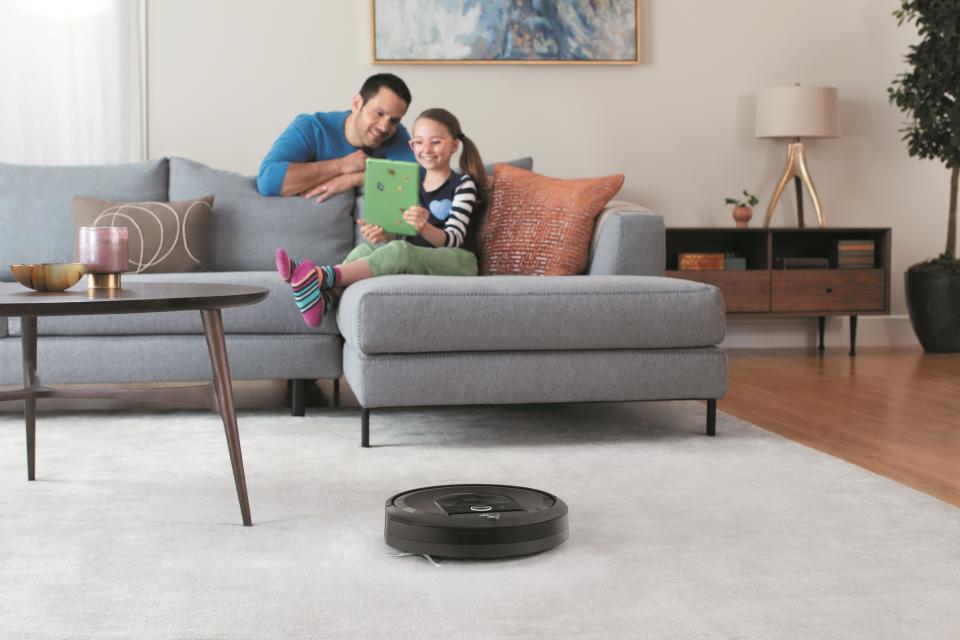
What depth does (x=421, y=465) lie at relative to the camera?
95.7 inches

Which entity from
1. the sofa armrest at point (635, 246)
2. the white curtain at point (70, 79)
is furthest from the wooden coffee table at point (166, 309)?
the white curtain at point (70, 79)

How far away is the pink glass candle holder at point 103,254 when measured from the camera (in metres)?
1.95

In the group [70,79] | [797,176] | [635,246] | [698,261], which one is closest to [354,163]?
[635,246]

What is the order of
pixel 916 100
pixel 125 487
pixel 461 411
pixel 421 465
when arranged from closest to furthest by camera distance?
pixel 125 487 → pixel 421 465 → pixel 461 411 → pixel 916 100

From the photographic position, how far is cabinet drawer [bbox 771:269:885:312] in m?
4.78

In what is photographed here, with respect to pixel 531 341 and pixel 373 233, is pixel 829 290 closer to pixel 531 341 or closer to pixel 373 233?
pixel 373 233

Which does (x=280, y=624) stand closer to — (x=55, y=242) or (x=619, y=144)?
(x=55, y=242)

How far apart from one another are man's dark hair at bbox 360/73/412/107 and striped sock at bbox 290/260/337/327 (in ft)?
3.34

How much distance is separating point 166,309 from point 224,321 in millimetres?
1425

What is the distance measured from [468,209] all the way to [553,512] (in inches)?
69.7

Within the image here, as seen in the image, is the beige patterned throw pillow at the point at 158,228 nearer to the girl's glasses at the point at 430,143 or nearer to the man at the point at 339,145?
the man at the point at 339,145

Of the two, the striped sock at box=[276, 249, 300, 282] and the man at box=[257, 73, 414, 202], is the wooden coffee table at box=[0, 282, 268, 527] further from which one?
the man at box=[257, 73, 414, 202]

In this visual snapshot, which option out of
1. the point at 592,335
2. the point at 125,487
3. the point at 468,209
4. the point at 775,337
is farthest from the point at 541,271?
the point at 775,337

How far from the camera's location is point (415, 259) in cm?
316
